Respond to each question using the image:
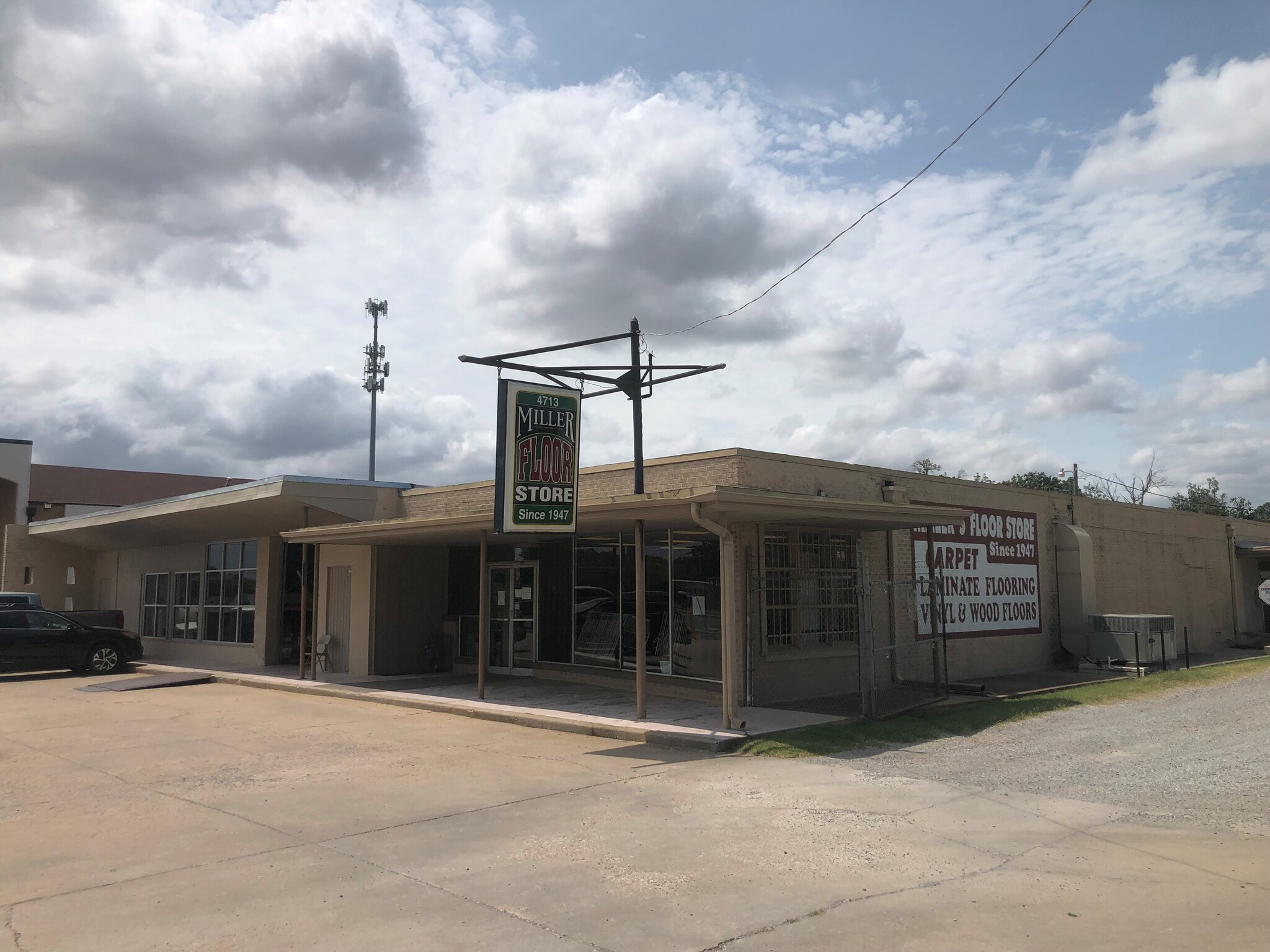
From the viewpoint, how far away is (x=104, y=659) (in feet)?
71.7

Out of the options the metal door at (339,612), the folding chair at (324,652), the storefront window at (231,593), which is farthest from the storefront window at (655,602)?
the storefront window at (231,593)

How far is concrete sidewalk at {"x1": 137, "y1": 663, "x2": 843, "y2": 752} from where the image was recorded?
11.5 metres

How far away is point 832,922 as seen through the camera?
17.8 feet

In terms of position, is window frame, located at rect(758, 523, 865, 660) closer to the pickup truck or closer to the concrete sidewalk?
the concrete sidewalk

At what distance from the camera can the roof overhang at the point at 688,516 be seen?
11164 mm

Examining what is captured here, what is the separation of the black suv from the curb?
3.47m

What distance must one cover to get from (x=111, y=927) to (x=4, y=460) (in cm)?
3174

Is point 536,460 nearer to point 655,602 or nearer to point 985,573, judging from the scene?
point 655,602

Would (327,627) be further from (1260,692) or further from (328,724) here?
(1260,692)

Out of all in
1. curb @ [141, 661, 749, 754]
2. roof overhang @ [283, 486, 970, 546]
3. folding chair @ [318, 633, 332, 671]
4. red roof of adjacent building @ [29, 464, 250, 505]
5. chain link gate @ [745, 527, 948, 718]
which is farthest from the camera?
red roof of adjacent building @ [29, 464, 250, 505]

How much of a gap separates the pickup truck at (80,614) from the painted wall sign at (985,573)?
18320 millimetres

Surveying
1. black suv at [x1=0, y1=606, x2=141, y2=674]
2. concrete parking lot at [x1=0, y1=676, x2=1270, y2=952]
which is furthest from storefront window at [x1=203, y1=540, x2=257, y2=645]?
concrete parking lot at [x1=0, y1=676, x2=1270, y2=952]

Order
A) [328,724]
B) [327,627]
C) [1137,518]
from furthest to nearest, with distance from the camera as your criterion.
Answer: [1137,518] → [327,627] → [328,724]

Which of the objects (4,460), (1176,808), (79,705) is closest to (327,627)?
(79,705)
